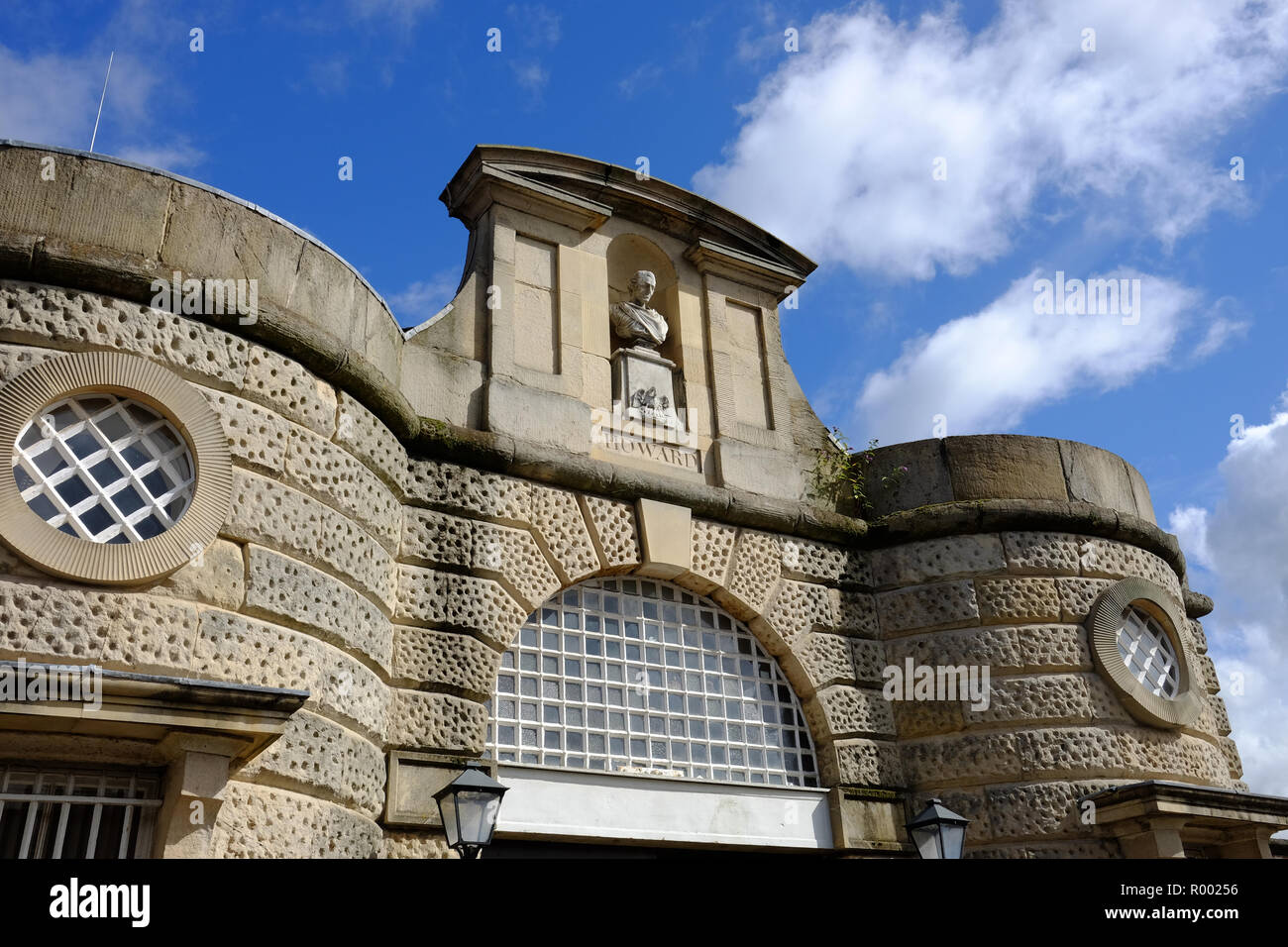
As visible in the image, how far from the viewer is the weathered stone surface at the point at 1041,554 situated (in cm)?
1141

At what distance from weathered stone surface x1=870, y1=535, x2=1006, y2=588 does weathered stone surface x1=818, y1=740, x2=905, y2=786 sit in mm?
1677

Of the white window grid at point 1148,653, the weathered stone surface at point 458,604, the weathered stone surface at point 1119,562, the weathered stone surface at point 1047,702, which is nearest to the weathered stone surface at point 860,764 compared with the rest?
the weathered stone surface at point 1047,702

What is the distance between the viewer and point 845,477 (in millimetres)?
12305

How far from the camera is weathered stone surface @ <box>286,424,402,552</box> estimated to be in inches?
327

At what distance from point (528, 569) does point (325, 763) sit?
102 inches

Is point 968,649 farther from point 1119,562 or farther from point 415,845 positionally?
point 415,845

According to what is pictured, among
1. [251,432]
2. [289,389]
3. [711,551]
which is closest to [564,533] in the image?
[711,551]

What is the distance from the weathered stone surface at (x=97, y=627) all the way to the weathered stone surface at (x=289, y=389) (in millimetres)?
1688

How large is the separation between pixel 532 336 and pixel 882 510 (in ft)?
13.3

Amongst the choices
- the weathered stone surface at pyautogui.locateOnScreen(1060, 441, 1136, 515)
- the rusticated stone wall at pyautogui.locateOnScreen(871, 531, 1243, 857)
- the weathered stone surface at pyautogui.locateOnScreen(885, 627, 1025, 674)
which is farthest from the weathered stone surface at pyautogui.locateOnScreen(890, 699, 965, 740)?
the weathered stone surface at pyautogui.locateOnScreen(1060, 441, 1136, 515)

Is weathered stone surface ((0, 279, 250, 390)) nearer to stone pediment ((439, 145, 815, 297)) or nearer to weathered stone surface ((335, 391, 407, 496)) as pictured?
weathered stone surface ((335, 391, 407, 496))
